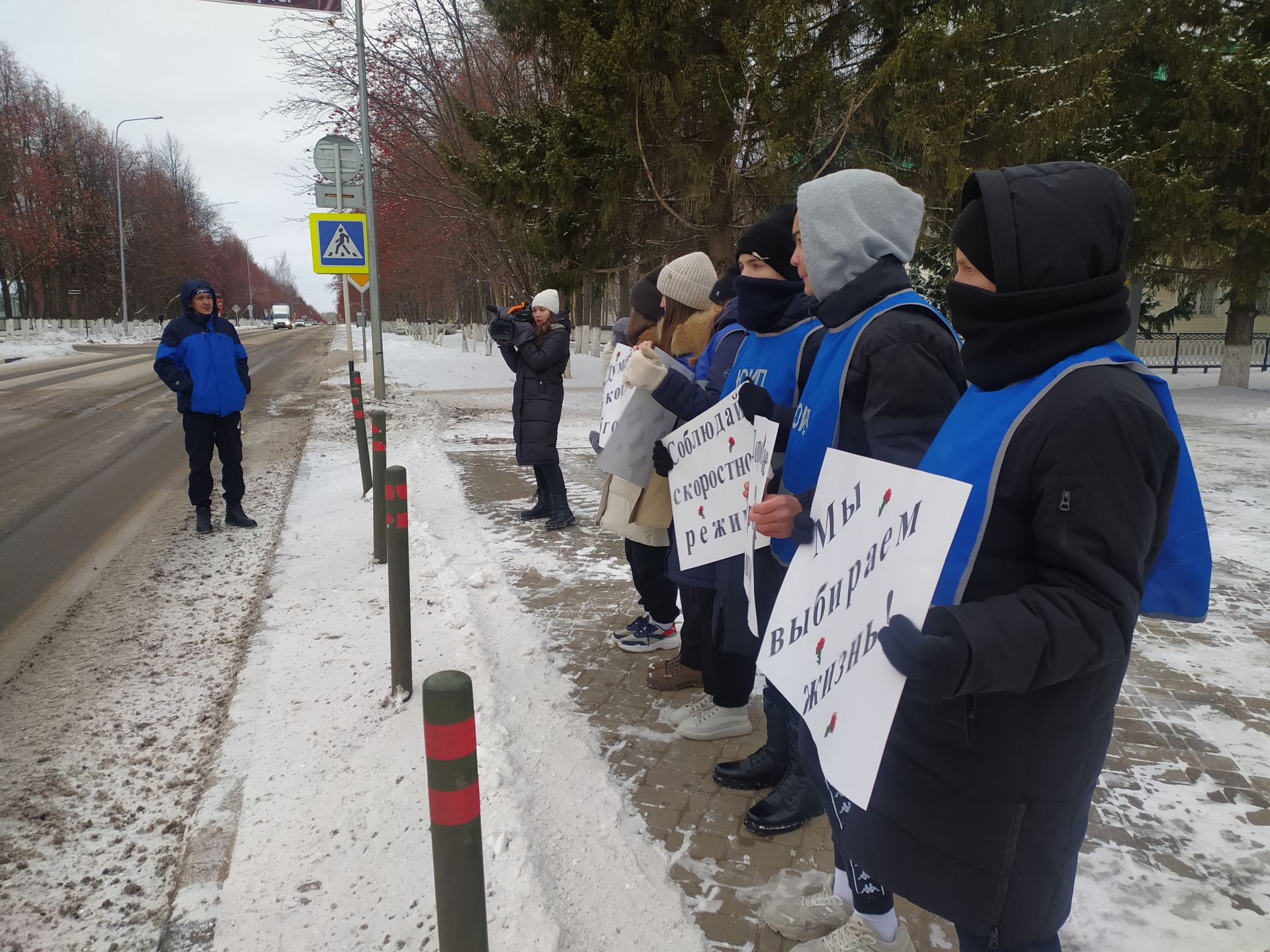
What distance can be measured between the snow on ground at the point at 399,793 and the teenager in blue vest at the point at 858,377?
515 mm

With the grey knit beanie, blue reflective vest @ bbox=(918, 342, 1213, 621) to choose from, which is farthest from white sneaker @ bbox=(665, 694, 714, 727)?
blue reflective vest @ bbox=(918, 342, 1213, 621)

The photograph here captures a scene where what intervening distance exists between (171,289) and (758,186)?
65888 millimetres

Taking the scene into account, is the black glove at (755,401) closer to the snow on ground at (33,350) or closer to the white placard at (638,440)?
the white placard at (638,440)

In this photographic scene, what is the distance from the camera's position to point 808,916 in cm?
235

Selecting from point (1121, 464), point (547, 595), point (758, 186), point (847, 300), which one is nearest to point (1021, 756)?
point (1121, 464)

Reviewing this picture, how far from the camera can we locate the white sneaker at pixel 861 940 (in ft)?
6.96

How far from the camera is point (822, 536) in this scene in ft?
6.15

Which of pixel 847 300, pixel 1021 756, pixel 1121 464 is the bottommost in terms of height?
pixel 1021 756

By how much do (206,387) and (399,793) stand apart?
4.94 m

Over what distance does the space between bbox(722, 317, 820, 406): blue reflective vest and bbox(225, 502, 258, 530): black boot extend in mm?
5794

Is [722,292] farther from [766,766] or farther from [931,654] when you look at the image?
[931,654]

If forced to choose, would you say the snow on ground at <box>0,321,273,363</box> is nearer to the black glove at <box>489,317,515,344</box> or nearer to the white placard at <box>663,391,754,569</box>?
the black glove at <box>489,317,515,344</box>

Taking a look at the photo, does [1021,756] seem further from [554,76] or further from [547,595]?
[554,76]

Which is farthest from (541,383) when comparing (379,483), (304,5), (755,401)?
(304,5)
